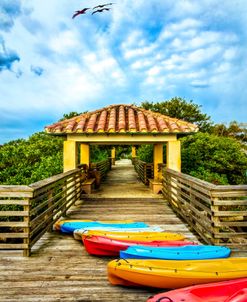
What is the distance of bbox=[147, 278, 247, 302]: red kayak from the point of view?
2564mm

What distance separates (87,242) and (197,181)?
8.38 feet

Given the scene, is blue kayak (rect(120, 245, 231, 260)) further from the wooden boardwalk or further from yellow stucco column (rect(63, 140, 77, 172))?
yellow stucco column (rect(63, 140, 77, 172))

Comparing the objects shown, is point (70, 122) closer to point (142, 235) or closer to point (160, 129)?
point (160, 129)

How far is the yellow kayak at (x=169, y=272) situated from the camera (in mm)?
3088

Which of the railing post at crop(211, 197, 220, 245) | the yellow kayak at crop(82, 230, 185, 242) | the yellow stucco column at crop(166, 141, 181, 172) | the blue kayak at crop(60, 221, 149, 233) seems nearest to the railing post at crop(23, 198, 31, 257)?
the yellow kayak at crop(82, 230, 185, 242)

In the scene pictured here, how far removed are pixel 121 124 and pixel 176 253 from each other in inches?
250

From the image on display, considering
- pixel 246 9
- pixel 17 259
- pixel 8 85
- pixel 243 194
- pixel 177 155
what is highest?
pixel 246 9

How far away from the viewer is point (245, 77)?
14508 mm

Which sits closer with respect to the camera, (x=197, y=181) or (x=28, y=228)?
(x=28, y=228)

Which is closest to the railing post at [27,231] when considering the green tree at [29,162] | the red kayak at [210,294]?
the red kayak at [210,294]

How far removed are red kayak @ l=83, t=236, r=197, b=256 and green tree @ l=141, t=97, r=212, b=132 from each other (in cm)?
3624

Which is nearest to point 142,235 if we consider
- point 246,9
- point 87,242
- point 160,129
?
point 87,242

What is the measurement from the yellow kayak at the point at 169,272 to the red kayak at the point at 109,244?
90 centimetres

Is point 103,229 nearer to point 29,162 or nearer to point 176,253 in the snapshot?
point 176,253
